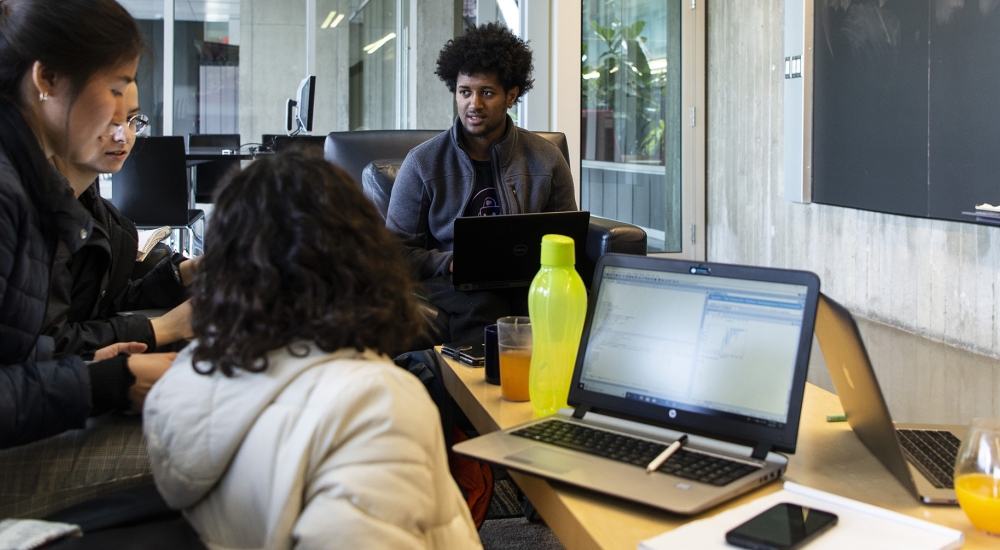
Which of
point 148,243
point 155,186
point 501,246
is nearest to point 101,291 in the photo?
point 148,243

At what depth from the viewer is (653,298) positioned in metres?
1.21

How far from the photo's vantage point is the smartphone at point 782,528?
0.81 meters

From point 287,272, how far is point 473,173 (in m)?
1.92

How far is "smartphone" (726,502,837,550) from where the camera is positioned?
2.67 ft

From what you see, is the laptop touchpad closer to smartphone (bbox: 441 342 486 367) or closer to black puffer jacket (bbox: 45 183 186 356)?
smartphone (bbox: 441 342 486 367)

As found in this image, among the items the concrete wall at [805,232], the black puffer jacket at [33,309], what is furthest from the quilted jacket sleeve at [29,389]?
the concrete wall at [805,232]

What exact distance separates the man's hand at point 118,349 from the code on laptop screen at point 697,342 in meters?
0.70

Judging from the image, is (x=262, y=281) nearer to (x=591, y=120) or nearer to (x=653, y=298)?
(x=653, y=298)

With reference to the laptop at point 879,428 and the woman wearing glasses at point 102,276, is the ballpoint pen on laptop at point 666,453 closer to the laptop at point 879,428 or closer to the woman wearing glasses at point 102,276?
the laptop at point 879,428

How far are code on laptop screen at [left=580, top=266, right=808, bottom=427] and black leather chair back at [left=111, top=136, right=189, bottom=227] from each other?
3709mm

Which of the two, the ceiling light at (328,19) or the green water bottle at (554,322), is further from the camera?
the ceiling light at (328,19)

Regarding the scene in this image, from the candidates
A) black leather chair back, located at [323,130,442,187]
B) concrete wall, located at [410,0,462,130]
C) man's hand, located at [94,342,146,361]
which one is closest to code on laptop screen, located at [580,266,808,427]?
man's hand, located at [94,342,146,361]

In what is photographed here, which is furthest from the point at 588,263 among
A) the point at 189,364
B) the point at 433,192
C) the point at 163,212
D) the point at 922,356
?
the point at 163,212

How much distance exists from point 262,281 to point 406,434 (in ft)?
0.67
